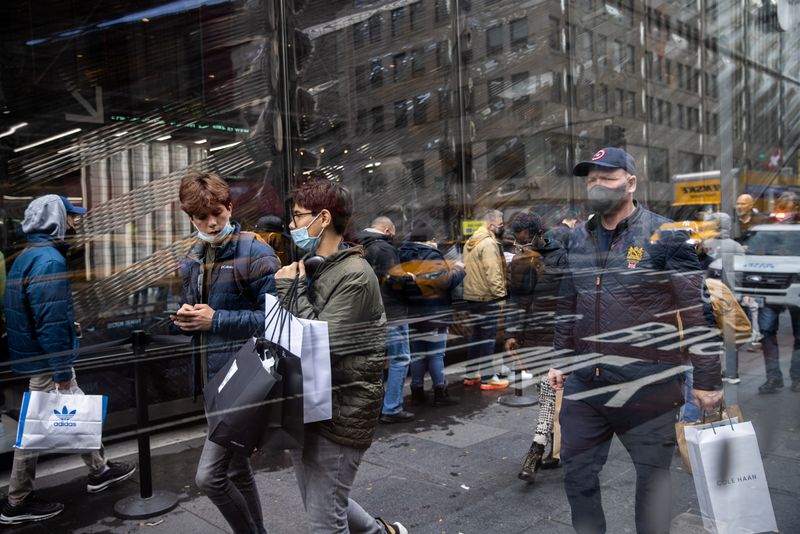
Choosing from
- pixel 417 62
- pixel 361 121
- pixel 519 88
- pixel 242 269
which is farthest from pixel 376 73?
pixel 242 269

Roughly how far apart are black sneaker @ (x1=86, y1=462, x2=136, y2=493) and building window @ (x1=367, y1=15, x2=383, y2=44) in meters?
4.69

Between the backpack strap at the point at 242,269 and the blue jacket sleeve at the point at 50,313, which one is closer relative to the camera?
the backpack strap at the point at 242,269

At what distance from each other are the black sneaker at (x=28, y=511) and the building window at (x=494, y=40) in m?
6.51

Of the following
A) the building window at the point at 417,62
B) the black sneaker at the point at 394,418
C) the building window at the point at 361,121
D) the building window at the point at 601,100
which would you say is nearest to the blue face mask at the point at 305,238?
the black sneaker at the point at 394,418

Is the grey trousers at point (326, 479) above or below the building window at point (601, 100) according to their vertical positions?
below

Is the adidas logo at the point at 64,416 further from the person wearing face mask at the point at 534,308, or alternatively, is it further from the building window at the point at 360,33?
the building window at the point at 360,33

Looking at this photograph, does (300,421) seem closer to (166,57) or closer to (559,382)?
(559,382)

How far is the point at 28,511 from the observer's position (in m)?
3.16

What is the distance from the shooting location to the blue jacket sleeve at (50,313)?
317cm

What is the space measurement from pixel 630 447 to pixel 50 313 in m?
2.78

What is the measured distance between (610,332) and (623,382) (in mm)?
183

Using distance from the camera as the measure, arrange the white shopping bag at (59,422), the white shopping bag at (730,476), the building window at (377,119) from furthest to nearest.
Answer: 1. the building window at (377,119)
2. the white shopping bag at (59,422)
3. the white shopping bag at (730,476)

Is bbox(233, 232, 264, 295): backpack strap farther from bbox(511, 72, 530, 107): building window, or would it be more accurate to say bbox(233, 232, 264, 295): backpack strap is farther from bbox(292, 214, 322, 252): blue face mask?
bbox(511, 72, 530, 107): building window

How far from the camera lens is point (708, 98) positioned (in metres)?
9.61
